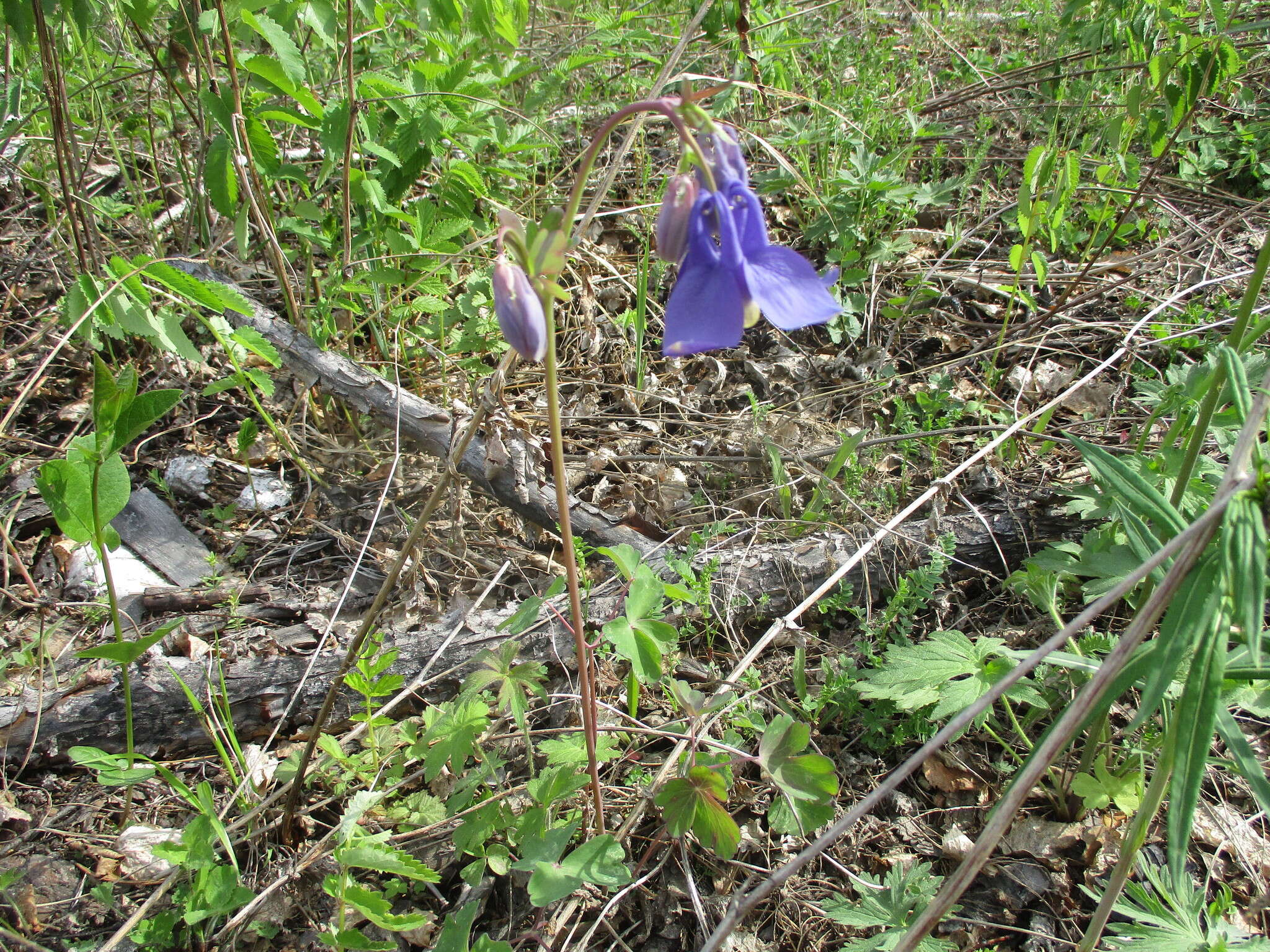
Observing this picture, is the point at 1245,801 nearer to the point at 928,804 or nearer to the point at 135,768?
the point at 928,804

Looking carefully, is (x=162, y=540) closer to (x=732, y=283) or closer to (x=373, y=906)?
(x=373, y=906)

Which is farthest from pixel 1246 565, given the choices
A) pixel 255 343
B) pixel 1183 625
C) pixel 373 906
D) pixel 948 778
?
pixel 255 343

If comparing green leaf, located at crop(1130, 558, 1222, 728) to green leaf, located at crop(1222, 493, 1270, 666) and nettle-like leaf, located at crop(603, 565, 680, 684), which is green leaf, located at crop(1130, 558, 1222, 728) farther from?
nettle-like leaf, located at crop(603, 565, 680, 684)

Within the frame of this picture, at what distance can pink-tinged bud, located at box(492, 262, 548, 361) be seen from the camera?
1177 millimetres

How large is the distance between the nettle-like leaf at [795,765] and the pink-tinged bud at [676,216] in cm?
100

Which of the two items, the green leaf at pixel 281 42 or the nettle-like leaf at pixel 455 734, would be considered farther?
the green leaf at pixel 281 42

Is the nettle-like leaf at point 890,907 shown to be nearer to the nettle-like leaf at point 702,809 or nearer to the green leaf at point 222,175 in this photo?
the nettle-like leaf at point 702,809

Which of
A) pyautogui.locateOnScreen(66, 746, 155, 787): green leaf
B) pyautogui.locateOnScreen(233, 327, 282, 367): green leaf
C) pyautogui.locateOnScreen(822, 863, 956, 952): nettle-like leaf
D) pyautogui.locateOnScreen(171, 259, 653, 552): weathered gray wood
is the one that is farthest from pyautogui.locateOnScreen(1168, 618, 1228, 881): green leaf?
pyautogui.locateOnScreen(233, 327, 282, 367): green leaf

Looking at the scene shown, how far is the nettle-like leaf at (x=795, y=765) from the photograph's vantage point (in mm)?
1588

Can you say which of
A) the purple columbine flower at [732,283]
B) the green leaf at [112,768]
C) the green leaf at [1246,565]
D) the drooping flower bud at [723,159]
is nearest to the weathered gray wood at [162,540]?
the green leaf at [112,768]

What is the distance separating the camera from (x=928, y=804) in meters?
1.96

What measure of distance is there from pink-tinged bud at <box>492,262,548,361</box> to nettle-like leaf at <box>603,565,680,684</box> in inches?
26.0

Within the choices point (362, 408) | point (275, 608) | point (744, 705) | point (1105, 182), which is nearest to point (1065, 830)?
point (744, 705)

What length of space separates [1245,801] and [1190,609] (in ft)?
4.07
